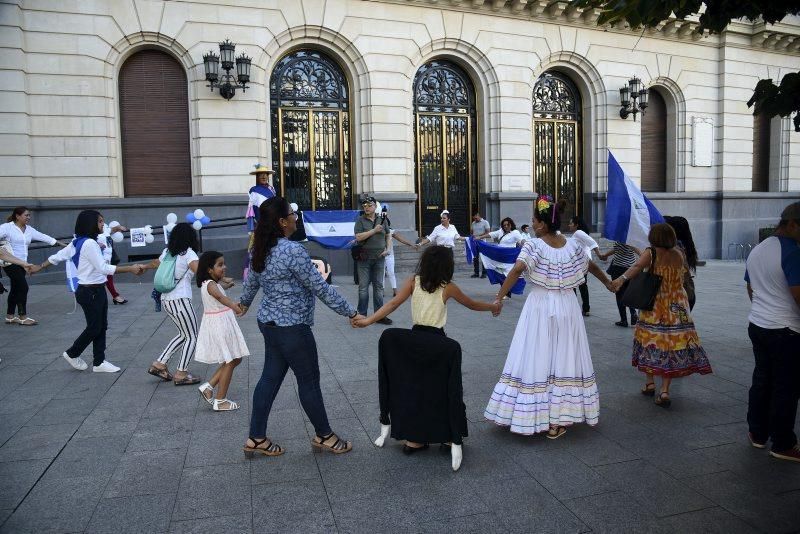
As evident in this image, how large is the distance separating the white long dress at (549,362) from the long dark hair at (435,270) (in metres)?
0.90

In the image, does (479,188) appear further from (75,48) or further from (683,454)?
(683,454)

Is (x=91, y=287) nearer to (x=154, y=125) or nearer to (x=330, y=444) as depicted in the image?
(x=330, y=444)

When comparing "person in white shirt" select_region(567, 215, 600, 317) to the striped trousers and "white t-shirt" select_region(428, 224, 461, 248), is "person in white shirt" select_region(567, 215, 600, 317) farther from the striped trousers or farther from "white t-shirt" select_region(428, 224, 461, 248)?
the striped trousers

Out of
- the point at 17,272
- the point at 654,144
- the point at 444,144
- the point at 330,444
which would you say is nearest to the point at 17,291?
the point at 17,272

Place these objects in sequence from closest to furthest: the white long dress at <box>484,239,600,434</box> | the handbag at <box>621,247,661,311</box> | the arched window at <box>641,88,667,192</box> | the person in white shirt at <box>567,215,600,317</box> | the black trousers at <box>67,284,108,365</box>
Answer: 1. the white long dress at <box>484,239,600,434</box>
2. the handbag at <box>621,247,661,311</box>
3. the black trousers at <box>67,284,108,365</box>
4. the person in white shirt at <box>567,215,600,317</box>
5. the arched window at <box>641,88,667,192</box>

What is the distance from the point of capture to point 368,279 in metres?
10.3

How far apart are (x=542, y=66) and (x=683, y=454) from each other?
1653cm

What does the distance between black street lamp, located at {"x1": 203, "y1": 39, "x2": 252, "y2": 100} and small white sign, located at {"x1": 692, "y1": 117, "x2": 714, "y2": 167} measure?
1525 cm

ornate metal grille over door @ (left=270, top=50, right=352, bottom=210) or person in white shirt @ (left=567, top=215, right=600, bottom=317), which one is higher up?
ornate metal grille over door @ (left=270, top=50, right=352, bottom=210)

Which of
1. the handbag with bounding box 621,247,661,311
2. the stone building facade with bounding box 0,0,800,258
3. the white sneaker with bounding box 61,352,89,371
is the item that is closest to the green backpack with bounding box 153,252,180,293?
the white sneaker with bounding box 61,352,89,371

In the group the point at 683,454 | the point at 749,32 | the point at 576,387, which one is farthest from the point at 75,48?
the point at 749,32

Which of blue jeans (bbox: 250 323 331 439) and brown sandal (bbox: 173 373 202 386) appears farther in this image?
brown sandal (bbox: 173 373 202 386)

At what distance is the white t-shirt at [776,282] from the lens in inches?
172

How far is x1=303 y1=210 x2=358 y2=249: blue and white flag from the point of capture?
45.1 ft
